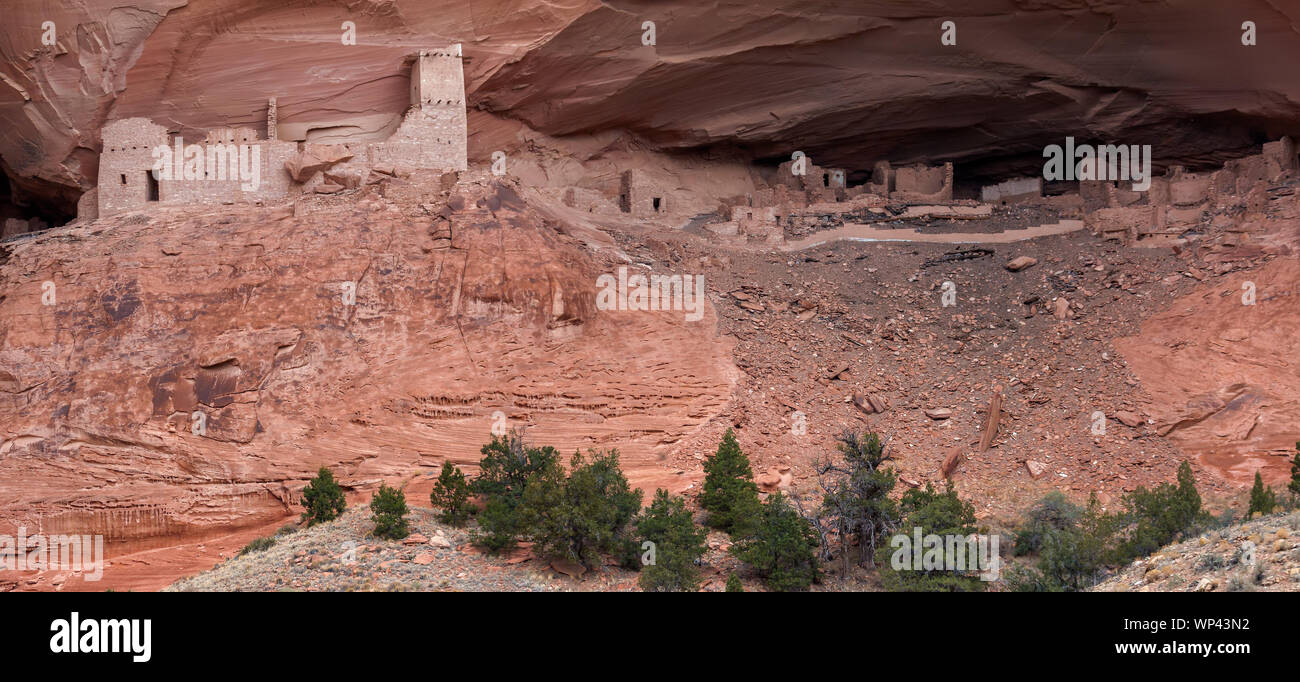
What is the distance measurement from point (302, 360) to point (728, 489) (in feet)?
28.5

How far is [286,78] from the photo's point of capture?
28.4m

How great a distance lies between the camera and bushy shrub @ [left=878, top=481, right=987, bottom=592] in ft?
56.0

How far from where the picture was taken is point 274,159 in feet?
Result: 88.3

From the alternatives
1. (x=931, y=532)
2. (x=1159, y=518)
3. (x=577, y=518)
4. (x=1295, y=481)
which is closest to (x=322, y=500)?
(x=577, y=518)

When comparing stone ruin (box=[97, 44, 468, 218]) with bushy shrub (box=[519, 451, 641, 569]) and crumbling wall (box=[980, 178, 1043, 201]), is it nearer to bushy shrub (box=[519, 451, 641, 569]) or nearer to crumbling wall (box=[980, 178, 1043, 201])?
bushy shrub (box=[519, 451, 641, 569])

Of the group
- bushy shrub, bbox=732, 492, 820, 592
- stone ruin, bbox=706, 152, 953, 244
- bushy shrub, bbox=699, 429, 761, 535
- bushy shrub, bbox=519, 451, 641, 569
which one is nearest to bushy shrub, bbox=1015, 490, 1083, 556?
bushy shrub, bbox=732, 492, 820, 592

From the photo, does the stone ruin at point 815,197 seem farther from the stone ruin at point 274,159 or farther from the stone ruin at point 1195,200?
the stone ruin at point 274,159

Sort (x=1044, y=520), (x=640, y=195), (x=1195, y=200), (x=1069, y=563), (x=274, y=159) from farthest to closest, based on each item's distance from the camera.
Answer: (x=640, y=195) → (x=1195, y=200) → (x=274, y=159) → (x=1044, y=520) → (x=1069, y=563)

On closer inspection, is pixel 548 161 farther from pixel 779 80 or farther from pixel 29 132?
Answer: pixel 29 132

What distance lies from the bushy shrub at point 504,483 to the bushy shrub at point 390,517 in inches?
47.7

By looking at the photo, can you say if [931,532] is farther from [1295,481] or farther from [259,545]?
[259,545]

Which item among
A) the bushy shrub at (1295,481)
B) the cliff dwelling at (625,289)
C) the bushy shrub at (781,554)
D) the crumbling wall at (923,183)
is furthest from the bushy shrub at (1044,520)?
the crumbling wall at (923,183)

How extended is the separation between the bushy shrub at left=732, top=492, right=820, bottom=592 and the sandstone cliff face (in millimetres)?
14162

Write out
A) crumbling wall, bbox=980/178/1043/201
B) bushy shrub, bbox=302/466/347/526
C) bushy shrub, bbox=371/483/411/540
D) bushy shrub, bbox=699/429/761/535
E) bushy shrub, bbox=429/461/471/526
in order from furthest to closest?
crumbling wall, bbox=980/178/1043/201, bushy shrub, bbox=302/466/347/526, bushy shrub, bbox=429/461/471/526, bushy shrub, bbox=699/429/761/535, bushy shrub, bbox=371/483/411/540
